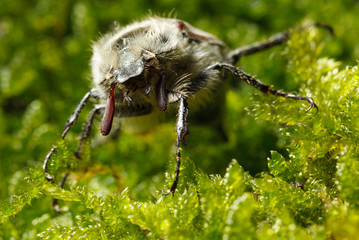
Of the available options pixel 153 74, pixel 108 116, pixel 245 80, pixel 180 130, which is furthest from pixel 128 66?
pixel 245 80

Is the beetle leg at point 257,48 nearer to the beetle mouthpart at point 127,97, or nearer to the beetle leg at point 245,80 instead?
the beetle leg at point 245,80

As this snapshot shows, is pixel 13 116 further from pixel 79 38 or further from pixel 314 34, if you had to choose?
pixel 314 34

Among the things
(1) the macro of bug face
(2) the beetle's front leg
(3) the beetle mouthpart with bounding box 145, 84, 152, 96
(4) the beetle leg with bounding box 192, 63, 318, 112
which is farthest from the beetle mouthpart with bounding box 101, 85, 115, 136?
(4) the beetle leg with bounding box 192, 63, 318, 112

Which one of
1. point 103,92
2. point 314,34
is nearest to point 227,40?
point 314,34

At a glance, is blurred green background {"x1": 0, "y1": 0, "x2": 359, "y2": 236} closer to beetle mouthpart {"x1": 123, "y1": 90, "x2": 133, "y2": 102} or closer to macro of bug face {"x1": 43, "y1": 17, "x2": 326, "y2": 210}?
macro of bug face {"x1": 43, "y1": 17, "x2": 326, "y2": 210}

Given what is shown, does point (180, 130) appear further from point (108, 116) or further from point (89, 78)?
point (89, 78)

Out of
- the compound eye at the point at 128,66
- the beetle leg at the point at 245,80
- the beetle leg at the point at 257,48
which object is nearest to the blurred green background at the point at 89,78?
the beetle leg at the point at 257,48
